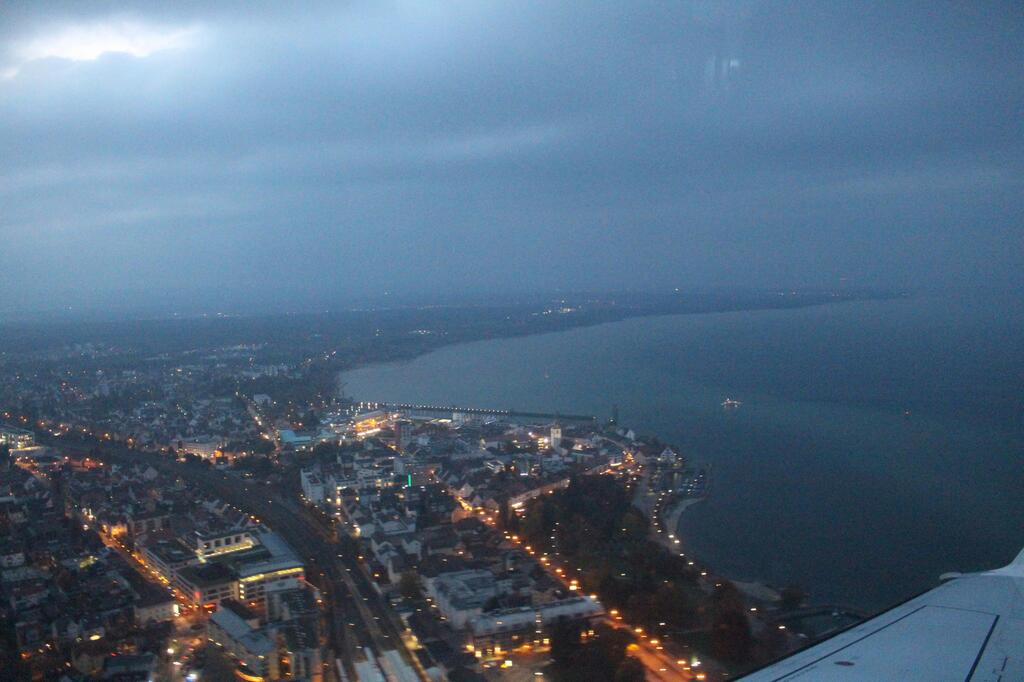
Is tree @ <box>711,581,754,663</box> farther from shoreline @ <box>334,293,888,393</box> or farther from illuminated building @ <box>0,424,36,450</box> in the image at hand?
shoreline @ <box>334,293,888,393</box>

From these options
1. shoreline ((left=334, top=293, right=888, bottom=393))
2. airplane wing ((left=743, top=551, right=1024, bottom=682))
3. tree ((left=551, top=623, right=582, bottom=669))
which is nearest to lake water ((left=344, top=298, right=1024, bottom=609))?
shoreline ((left=334, top=293, right=888, bottom=393))

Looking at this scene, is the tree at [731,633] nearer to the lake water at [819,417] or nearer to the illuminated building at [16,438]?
the lake water at [819,417]

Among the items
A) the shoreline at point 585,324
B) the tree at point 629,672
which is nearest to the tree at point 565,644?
the tree at point 629,672

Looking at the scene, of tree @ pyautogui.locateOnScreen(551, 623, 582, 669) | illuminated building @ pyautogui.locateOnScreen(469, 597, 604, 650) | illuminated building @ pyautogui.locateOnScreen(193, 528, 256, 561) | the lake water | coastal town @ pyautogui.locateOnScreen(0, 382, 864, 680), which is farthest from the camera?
illuminated building @ pyautogui.locateOnScreen(193, 528, 256, 561)

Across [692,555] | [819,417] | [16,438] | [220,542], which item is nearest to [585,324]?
[819,417]

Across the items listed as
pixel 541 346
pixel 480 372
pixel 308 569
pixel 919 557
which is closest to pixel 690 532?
pixel 919 557

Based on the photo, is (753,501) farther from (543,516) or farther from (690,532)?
(543,516)
